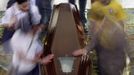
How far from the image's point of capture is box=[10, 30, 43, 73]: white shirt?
790cm

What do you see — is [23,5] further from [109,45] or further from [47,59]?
[109,45]

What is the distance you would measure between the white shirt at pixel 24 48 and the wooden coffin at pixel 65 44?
61cm

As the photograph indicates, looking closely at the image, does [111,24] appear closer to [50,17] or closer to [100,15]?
[100,15]

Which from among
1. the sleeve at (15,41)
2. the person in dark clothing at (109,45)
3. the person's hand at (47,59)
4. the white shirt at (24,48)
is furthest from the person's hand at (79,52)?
the sleeve at (15,41)

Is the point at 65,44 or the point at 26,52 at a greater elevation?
the point at 26,52

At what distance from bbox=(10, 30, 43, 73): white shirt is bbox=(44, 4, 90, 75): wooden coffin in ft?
2.01

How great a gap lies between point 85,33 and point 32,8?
145cm

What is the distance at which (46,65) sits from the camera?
8578mm

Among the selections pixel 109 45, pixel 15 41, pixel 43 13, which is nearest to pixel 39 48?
pixel 15 41

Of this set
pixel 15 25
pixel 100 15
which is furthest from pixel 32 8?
pixel 100 15

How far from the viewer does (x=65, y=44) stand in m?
8.66

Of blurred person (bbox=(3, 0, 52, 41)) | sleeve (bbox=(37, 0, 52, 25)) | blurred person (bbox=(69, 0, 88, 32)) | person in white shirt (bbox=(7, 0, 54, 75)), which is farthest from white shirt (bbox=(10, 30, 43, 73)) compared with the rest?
blurred person (bbox=(69, 0, 88, 32))

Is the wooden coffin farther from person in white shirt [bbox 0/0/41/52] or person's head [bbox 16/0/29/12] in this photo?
person's head [bbox 16/0/29/12]

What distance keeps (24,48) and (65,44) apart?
921mm
